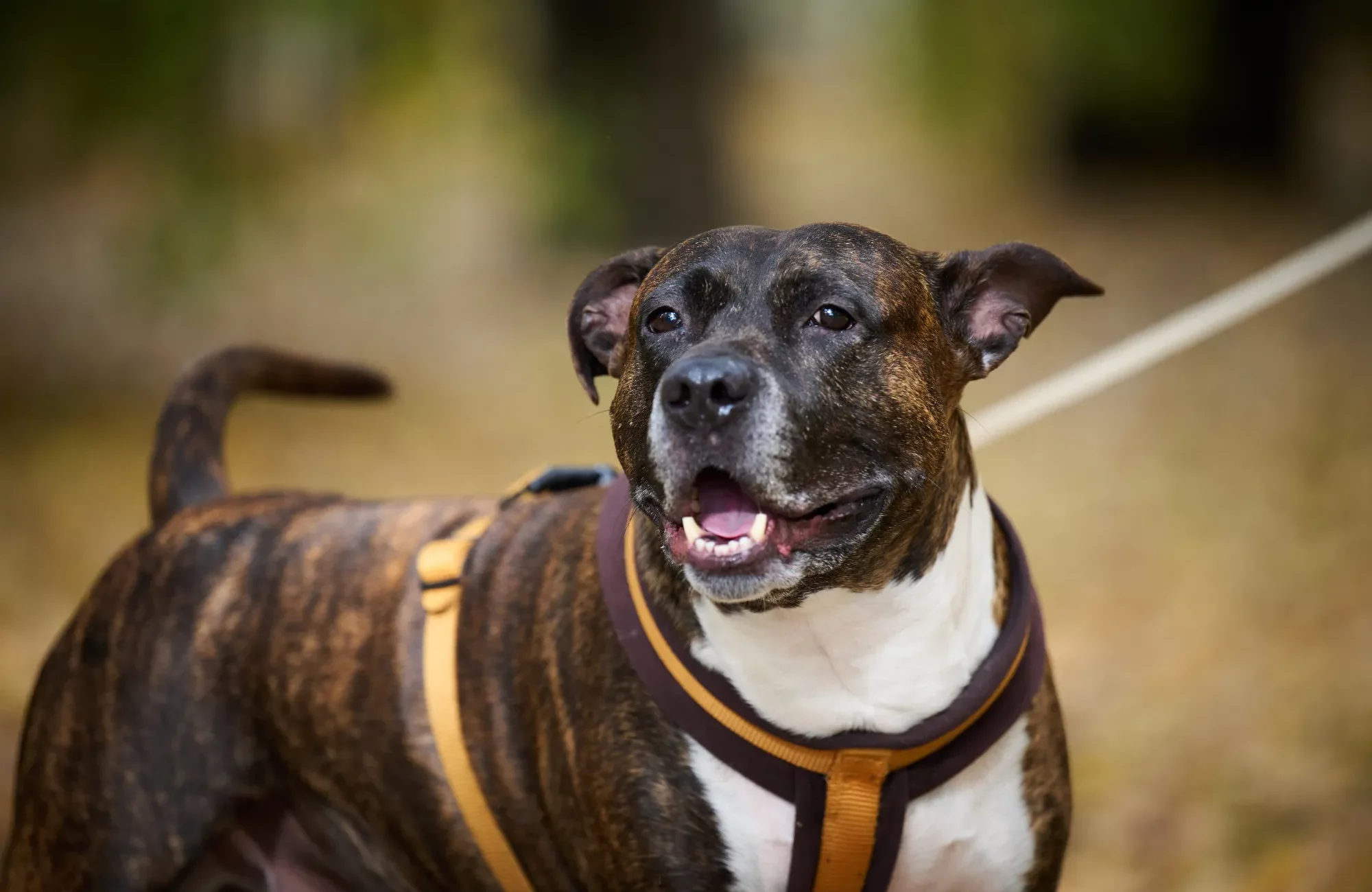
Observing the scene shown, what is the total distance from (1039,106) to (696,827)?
10948mm

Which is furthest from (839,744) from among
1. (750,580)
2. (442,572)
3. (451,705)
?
(442,572)

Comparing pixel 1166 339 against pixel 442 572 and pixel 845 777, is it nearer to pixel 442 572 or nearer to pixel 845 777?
pixel 845 777

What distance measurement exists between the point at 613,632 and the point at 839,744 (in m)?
0.45

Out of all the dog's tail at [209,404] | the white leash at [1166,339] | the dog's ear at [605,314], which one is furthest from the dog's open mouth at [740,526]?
the dog's tail at [209,404]

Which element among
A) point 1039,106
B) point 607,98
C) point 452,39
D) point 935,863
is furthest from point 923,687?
point 1039,106

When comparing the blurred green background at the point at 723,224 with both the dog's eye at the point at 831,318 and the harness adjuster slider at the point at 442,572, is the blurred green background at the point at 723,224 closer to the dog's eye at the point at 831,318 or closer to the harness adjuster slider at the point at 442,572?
the harness adjuster slider at the point at 442,572

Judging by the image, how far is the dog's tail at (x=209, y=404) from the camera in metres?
3.24

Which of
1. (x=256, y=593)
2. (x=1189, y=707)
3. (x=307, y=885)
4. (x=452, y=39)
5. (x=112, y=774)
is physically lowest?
(x=1189, y=707)

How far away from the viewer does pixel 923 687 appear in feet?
7.66

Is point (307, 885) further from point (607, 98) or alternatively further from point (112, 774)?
point (607, 98)

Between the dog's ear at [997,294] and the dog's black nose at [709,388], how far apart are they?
0.59 meters

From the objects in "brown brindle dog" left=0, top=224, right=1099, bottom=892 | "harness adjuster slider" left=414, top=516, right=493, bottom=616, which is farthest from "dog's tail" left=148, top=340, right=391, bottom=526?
"harness adjuster slider" left=414, top=516, right=493, bottom=616

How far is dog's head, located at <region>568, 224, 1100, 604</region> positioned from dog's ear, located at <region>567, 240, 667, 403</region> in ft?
0.53

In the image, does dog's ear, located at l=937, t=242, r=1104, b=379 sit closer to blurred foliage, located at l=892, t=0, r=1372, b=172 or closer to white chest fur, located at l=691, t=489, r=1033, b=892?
white chest fur, located at l=691, t=489, r=1033, b=892
